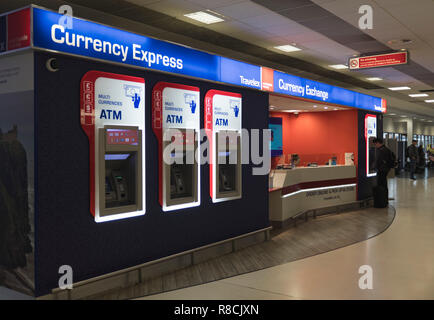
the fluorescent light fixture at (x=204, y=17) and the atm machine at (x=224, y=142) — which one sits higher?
the fluorescent light fixture at (x=204, y=17)

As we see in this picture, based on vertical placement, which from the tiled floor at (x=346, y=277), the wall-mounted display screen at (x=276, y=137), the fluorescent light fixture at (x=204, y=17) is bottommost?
the tiled floor at (x=346, y=277)

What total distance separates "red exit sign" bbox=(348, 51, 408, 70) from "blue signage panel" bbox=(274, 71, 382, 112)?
2.60 feet

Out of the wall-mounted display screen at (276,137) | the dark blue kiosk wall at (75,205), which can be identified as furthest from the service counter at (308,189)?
the dark blue kiosk wall at (75,205)

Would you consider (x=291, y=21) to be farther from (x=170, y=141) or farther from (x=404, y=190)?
(x=404, y=190)

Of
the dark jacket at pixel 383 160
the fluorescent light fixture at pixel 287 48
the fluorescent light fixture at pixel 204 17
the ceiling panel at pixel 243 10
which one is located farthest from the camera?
the dark jacket at pixel 383 160

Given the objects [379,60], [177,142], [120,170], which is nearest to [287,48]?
[379,60]

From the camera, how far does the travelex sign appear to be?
342cm

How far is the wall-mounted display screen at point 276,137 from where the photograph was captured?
10109 millimetres

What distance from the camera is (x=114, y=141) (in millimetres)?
4008

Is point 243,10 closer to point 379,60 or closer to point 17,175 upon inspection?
point 379,60

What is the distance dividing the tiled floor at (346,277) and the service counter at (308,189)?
156cm

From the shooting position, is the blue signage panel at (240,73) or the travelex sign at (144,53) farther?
the blue signage panel at (240,73)

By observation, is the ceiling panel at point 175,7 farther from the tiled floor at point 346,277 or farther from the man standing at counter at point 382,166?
the man standing at counter at point 382,166

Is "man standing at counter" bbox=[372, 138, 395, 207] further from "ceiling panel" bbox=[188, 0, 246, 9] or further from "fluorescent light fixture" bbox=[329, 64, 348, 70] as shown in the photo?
"ceiling panel" bbox=[188, 0, 246, 9]
